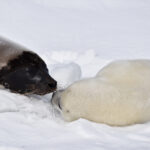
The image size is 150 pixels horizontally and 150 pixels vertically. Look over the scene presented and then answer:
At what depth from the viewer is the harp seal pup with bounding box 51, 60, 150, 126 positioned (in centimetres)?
292

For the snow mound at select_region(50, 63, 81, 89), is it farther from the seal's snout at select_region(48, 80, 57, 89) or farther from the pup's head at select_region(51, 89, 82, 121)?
the pup's head at select_region(51, 89, 82, 121)

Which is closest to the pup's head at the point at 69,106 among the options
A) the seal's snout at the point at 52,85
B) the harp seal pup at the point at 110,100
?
the harp seal pup at the point at 110,100

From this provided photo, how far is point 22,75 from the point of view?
129 inches

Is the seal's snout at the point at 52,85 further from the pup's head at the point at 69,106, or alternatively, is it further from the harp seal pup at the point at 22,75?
the pup's head at the point at 69,106

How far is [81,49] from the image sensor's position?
570 cm

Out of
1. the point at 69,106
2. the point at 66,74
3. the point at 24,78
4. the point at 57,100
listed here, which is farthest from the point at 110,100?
the point at 66,74

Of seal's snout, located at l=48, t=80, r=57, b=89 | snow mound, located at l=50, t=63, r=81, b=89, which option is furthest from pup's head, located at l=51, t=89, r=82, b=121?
snow mound, located at l=50, t=63, r=81, b=89

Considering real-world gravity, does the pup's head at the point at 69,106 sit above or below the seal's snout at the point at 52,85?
above

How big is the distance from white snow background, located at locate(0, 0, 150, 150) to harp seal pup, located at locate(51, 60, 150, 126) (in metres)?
0.07

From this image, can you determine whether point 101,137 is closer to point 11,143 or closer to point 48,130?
point 48,130

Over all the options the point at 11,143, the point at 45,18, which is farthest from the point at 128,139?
the point at 45,18

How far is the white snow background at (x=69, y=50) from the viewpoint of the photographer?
2.58 meters

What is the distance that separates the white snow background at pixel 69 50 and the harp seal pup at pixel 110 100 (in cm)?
7

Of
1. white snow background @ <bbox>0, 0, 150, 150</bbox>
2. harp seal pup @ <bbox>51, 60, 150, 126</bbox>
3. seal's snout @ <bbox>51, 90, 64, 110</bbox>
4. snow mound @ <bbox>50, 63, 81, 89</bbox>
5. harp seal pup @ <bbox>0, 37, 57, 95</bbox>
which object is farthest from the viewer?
snow mound @ <bbox>50, 63, 81, 89</bbox>
